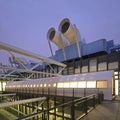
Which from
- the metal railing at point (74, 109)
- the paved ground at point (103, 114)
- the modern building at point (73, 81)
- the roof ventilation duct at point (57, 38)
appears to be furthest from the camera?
the roof ventilation duct at point (57, 38)

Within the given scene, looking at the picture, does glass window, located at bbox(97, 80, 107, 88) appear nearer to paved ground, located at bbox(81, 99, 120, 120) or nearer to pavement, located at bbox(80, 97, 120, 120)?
pavement, located at bbox(80, 97, 120, 120)

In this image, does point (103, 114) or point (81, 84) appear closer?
point (103, 114)

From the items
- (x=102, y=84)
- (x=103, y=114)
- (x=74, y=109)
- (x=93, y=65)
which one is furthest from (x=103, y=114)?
(x=93, y=65)

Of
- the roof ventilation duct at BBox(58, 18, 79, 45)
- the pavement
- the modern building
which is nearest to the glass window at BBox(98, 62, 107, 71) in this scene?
the modern building

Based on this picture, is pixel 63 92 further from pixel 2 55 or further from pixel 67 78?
pixel 2 55

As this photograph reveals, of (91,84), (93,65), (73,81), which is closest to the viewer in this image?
(91,84)

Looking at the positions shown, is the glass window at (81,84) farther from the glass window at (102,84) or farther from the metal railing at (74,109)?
the metal railing at (74,109)

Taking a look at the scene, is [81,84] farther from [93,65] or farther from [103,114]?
[103,114]

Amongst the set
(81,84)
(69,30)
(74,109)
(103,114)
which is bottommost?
(103,114)

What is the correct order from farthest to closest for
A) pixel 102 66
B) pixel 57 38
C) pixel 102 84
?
pixel 57 38
pixel 102 66
pixel 102 84

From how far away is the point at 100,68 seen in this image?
72.3ft

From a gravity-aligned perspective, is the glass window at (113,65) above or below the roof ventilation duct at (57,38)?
below

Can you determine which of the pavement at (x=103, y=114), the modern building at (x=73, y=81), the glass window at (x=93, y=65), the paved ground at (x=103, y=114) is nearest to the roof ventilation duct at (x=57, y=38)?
the modern building at (x=73, y=81)

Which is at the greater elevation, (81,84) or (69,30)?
(69,30)
